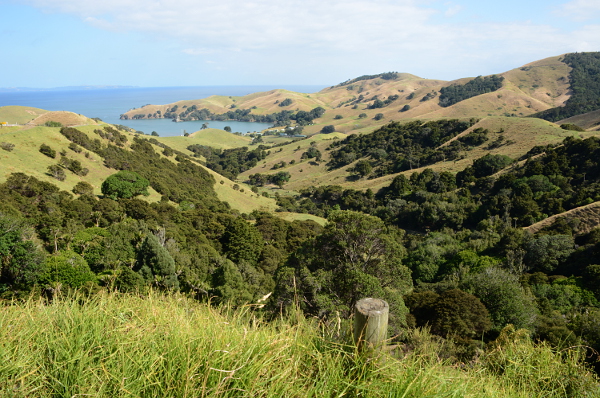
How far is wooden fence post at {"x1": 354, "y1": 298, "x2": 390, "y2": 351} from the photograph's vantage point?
2.65m

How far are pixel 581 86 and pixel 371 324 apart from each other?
170988 millimetres

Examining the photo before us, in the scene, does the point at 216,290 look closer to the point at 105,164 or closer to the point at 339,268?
the point at 339,268

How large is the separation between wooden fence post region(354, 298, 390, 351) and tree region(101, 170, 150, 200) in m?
37.8

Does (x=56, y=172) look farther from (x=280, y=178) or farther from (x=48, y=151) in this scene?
(x=280, y=178)

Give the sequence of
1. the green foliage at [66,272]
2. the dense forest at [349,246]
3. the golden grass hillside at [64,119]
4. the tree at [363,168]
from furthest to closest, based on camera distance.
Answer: the tree at [363,168] → the golden grass hillside at [64,119] → the green foliage at [66,272] → the dense forest at [349,246]

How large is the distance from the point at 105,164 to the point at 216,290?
114 feet

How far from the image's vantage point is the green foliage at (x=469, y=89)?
141125mm

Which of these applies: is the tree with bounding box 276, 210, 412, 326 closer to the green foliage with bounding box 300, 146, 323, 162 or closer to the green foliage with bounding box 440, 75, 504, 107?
the green foliage with bounding box 300, 146, 323, 162

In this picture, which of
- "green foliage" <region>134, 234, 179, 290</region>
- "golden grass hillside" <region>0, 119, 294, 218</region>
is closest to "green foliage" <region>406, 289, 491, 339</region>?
"green foliage" <region>134, 234, 179, 290</region>

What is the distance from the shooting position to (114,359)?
2809mm

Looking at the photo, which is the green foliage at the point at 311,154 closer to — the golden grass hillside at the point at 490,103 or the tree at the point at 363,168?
the tree at the point at 363,168

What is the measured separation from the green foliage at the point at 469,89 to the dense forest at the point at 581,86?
2540cm

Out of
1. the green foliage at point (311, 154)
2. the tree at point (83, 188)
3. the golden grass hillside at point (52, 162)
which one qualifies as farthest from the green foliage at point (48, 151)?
the green foliage at point (311, 154)

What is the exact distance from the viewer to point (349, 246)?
14984mm
